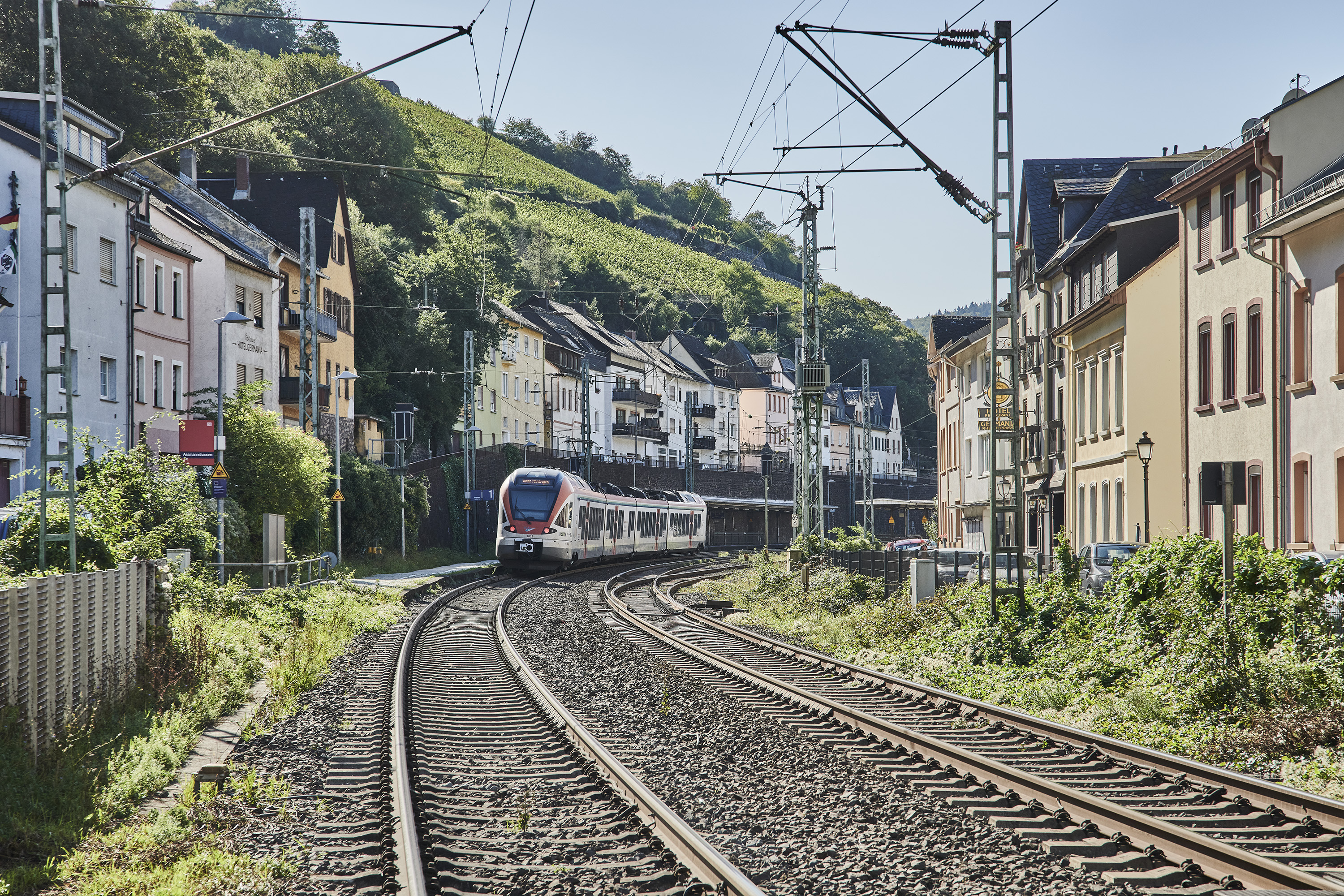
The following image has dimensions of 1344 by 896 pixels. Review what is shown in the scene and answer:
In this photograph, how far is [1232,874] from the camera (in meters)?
7.19

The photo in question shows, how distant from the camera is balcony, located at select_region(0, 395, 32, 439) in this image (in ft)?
107

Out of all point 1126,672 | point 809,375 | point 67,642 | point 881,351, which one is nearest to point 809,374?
point 809,375

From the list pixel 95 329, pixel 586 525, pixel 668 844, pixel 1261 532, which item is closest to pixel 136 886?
pixel 668 844

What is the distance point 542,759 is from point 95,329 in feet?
97.7

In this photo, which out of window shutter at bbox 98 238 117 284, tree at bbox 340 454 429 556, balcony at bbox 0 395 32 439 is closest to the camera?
balcony at bbox 0 395 32 439

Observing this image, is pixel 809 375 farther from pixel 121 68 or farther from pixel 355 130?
pixel 355 130

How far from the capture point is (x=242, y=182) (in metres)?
59.9

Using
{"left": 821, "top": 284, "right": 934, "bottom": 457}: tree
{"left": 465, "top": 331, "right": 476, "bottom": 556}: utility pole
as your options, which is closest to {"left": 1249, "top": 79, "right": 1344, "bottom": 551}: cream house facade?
{"left": 465, "top": 331, "right": 476, "bottom": 556}: utility pole

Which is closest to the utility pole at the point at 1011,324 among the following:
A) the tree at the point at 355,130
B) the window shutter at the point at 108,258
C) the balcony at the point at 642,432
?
the window shutter at the point at 108,258

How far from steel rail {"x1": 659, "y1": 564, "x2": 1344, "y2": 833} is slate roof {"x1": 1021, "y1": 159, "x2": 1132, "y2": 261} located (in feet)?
101

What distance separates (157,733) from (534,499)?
1210 inches

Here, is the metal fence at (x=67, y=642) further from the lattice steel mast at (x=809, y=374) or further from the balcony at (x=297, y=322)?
the balcony at (x=297, y=322)

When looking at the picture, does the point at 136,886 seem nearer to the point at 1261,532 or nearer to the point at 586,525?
the point at 1261,532

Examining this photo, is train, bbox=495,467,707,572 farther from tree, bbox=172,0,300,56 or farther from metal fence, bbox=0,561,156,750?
tree, bbox=172,0,300,56
